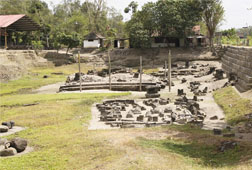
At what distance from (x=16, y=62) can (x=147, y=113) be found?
39.5m

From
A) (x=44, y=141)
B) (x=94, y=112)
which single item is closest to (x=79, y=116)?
(x=94, y=112)

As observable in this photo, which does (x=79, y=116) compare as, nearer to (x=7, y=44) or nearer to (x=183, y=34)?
(x=183, y=34)

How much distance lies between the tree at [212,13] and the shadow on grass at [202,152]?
52.8 metres

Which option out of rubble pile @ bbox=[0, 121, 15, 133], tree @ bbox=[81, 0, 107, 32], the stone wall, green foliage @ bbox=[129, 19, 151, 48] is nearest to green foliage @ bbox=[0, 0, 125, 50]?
tree @ bbox=[81, 0, 107, 32]

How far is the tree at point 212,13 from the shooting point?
63.3 meters

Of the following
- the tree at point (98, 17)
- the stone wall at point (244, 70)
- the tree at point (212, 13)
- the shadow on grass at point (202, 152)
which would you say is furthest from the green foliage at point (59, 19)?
the shadow on grass at point (202, 152)

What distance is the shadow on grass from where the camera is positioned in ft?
37.5

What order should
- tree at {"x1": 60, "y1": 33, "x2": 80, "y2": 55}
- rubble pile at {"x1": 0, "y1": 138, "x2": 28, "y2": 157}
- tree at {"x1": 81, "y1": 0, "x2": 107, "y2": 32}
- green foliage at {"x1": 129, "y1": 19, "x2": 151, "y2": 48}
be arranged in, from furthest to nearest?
tree at {"x1": 81, "y1": 0, "x2": 107, "y2": 32}, tree at {"x1": 60, "y1": 33, "x2": 80, "y2": 55}, green foliage at {"x1": 129, "y1": 19, "x2": 151, "y2": 48}, rubble pile at {"x1": 0, "y1": 138, "x2": 28, "y2": 157}

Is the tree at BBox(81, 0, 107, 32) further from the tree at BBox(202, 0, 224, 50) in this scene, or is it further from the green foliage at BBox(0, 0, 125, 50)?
the tree at BBox(202, 0, 224, 50)

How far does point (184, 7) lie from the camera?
A: 205ft

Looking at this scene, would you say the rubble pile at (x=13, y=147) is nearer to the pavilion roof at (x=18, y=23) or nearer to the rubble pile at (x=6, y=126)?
the rubble pile at (x=6, y=126)

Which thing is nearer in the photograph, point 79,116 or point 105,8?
point 79,116

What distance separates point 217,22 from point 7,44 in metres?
43.8

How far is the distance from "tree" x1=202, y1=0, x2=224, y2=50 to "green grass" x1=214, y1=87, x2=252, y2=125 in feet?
124
